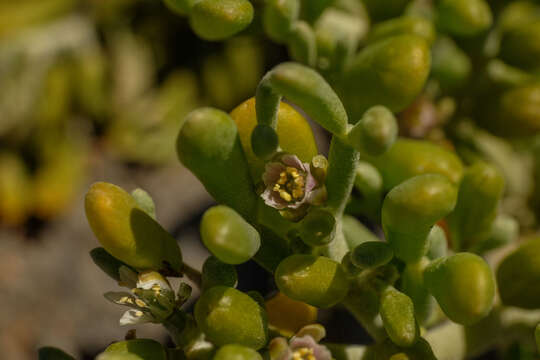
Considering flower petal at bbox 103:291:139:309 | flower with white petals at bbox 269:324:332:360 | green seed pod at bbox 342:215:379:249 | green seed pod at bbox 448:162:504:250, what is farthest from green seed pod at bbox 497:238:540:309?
flower petal at bbox 103:291:139:309

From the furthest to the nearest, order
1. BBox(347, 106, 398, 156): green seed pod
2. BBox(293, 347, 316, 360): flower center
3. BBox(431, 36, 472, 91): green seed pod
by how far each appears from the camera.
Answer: BBox(431, 36, 472, 91): green seed pod → BBox(293, 347, 316, 360): flower center → BBox(347, 106, 398, 156): green seed pod

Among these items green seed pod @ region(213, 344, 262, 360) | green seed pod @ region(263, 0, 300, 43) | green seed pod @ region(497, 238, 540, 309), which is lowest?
green seed pod @ region(497, 238, 540, 309)

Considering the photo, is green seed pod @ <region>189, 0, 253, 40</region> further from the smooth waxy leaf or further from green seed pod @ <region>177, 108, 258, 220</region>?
the smooth waxy leaf

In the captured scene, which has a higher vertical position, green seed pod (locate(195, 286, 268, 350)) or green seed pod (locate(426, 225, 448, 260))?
green seed pod (locate(195, 286, 268, 350))

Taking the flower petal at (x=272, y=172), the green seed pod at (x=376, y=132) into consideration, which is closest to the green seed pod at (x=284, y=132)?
the flower petal at (x=272, y=172)

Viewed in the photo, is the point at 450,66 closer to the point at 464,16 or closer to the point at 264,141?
the point at 464,16

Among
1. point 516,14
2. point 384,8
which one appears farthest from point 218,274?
point 516,14

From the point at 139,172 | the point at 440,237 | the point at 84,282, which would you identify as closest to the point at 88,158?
the point at 139,172
